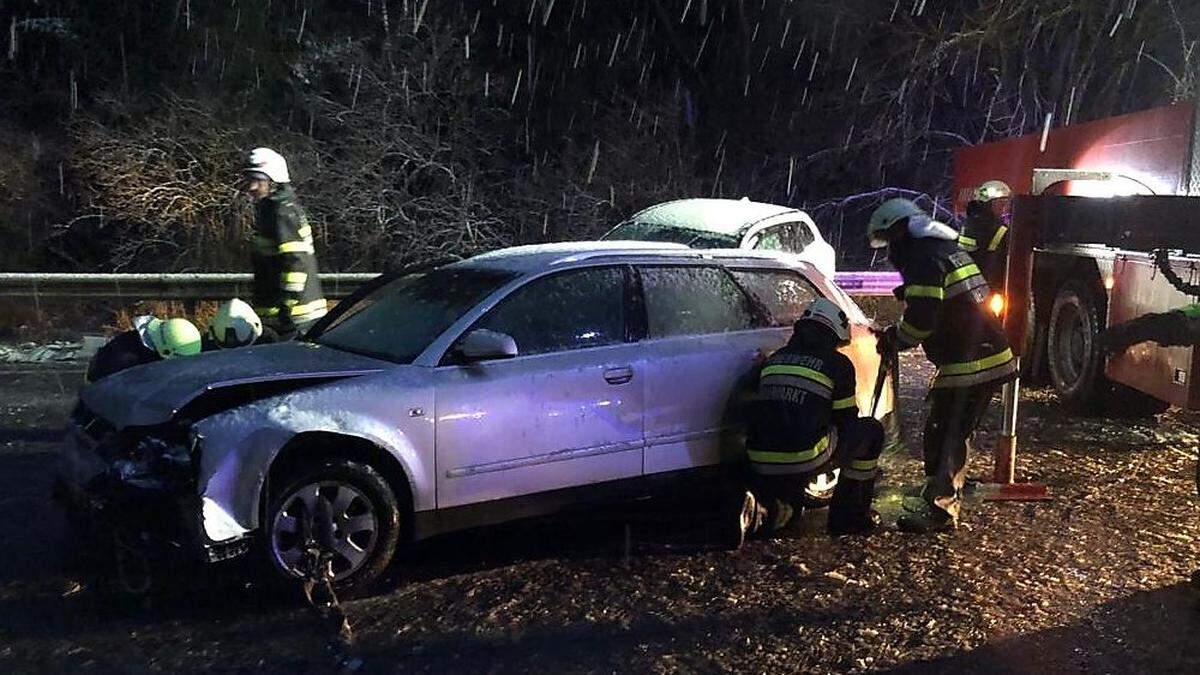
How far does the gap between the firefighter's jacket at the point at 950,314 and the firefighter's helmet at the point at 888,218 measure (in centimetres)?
8

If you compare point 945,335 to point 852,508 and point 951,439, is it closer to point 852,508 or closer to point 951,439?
point 951,439

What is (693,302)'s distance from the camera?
5.24 metres

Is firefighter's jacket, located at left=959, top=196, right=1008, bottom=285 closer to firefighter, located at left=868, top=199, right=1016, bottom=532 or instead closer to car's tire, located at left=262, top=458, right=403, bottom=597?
firefighter, located at left=868, top=199, right=1016, bottom=532

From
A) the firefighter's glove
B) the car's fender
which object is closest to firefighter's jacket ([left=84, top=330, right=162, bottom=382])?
the car's fender

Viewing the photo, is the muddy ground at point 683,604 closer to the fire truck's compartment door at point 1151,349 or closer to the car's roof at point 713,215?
the fire truck's compartment door at point 1151,349

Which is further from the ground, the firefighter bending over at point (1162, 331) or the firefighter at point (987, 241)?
the firefighter at point (987, 241)

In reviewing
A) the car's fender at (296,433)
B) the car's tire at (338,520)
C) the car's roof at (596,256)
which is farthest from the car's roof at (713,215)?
the car's tire at (338,520)

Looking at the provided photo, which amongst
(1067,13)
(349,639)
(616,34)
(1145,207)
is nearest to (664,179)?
(616,34)

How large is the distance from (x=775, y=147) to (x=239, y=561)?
18.0 m

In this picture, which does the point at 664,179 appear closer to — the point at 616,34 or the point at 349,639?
the point at 616,34

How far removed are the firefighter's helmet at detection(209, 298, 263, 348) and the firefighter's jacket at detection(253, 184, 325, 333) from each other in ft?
1.52

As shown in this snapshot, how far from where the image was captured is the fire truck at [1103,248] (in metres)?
6.00

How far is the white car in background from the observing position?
32.0ft

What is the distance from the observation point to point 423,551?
4973 millimetres
